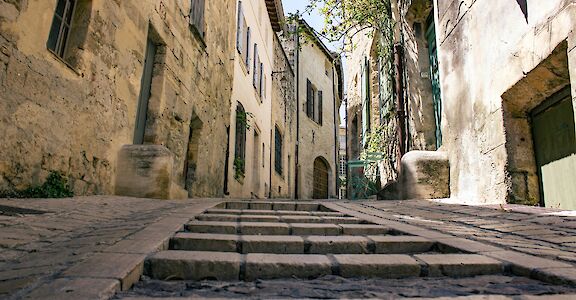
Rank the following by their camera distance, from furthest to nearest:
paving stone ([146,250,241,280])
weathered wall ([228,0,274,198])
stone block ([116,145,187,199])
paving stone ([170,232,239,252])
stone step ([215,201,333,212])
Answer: weathered wall ([228,0,274,198]) → stone block ([116,145,187,199]) → stone step ([215,201,333,212]) → paving stone ([170,232,239,252]) → paving stone ([146,250,241,280])

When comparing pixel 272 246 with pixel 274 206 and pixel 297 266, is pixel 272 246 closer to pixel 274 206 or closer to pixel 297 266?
pixel 297 266

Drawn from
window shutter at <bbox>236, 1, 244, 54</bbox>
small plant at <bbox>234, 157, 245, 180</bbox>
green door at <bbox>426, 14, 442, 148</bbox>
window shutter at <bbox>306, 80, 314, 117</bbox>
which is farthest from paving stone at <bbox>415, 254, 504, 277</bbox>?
window shutter at <bbox>306, 80, 314, 117</bbox>

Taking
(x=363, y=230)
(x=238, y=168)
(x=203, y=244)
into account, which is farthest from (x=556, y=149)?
(x=238, y=168)

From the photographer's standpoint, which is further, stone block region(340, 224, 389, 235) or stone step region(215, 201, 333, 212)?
stone step region(215, 201, 333, 212)

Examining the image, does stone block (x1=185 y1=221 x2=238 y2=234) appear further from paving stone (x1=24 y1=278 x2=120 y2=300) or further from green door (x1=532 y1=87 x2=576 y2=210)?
green door (x1=532 y1=87 x2=576 y2=210)

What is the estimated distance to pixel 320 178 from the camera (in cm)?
1975

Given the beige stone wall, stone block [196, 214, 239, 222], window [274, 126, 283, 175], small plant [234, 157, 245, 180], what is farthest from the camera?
the beige stone wall

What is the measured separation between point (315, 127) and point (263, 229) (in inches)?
663

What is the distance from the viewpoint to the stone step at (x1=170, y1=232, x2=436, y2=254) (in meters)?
2.22

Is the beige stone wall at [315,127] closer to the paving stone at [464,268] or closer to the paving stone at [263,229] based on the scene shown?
the paving stone at [263,229]

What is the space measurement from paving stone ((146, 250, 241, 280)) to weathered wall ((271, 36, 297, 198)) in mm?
→ 11706

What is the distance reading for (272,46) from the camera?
48.8 ft

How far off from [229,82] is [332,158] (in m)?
12.4

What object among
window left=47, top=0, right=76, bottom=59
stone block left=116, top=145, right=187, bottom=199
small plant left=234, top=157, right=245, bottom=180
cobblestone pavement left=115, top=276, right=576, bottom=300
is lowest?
cobblestone pavement left=115, top=276, right=576, bottom=300
